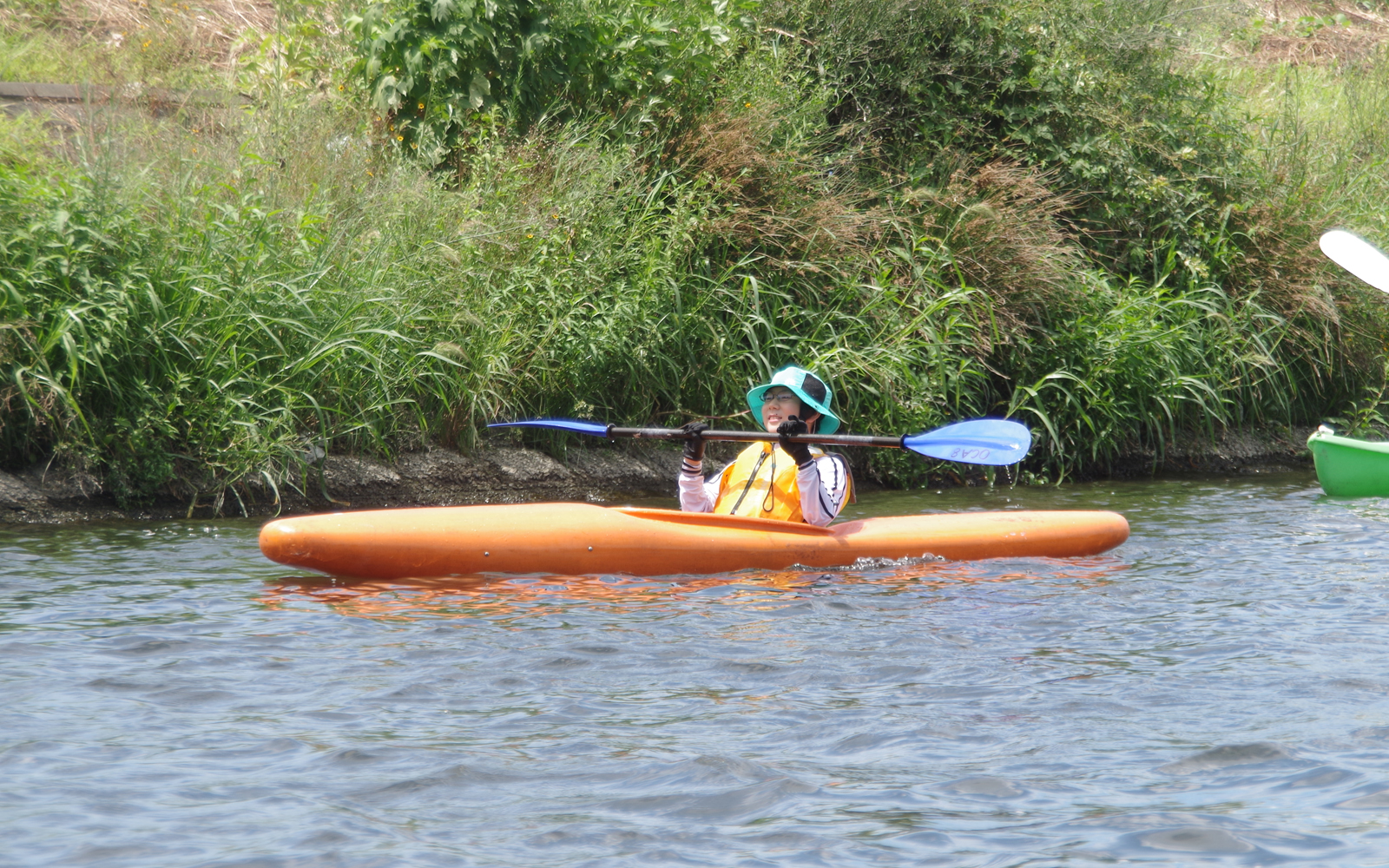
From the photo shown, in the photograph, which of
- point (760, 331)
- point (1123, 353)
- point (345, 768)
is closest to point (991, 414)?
point (1123, 353)

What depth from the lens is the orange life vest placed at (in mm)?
5676

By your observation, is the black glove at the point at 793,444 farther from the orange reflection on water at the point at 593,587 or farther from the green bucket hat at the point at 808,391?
the orange reflection on water at the point at 593,587

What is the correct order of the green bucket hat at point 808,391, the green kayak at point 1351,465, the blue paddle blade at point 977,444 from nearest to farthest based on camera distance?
the green bucket hat at point 808,391 → the blue paddle blade at point 977,444 → the green kayak at point 1351,465

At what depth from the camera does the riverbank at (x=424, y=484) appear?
20.1 feet

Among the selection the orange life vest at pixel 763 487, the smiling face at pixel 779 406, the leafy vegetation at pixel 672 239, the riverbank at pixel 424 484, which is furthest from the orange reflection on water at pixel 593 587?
the leafy vegetation at pixel 672 239

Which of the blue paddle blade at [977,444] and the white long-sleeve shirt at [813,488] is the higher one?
the blue paddle blade at [977,444]

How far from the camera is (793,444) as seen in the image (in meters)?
5.33

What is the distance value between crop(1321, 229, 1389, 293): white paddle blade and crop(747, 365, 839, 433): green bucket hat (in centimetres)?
471

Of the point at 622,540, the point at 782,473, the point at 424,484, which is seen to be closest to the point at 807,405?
the point at 782,473

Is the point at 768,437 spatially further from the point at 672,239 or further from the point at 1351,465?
the point at 1351,465

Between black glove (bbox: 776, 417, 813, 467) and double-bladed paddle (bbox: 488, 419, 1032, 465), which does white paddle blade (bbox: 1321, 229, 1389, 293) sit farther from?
black glove (bbox: 776, 417, 813, 467)

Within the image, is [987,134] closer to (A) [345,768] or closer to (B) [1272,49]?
(A) [345,768]

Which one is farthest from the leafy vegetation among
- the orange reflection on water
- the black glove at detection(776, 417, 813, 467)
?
the black glove at detection(776, 417, 813, 467)

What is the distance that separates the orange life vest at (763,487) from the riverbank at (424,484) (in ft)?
5.74
